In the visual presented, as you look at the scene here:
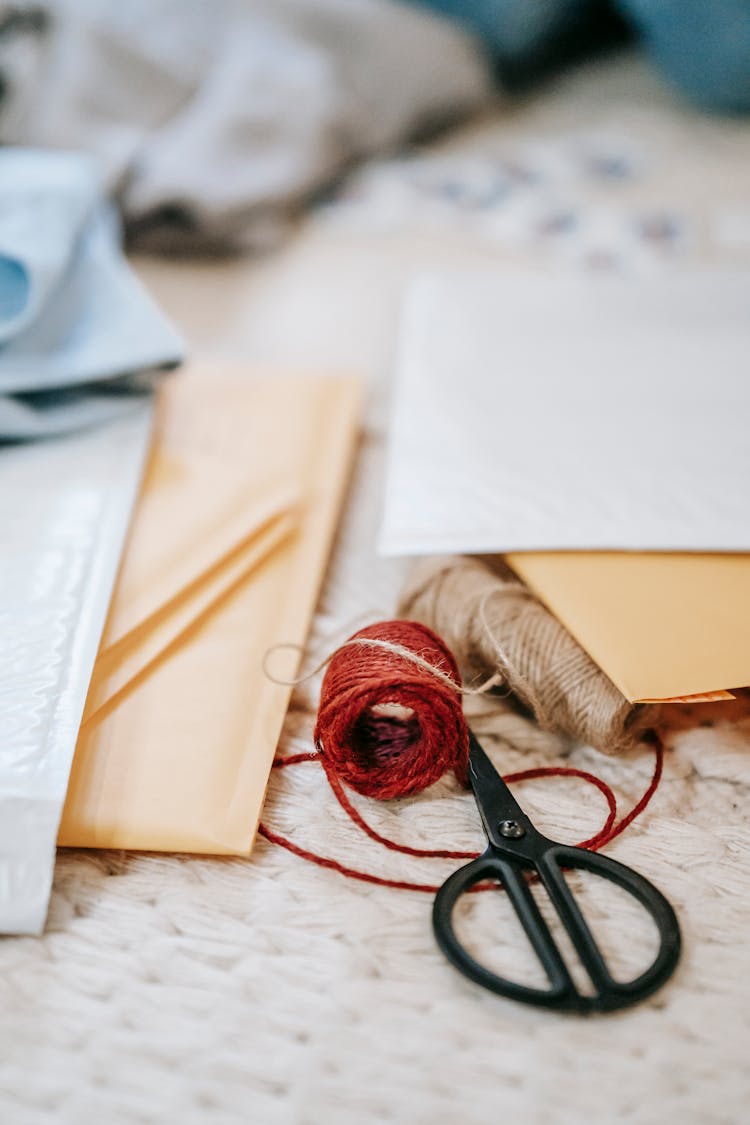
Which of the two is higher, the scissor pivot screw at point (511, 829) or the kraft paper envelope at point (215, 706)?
the scissor pivot screw at point (511, 829)

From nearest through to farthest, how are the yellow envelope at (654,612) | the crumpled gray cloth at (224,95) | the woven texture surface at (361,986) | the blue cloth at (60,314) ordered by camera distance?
the woven texture surface at (361,986), the yellow envelope at (654,612), the blue cloth at (60,314), the crumpled gray cloth at (224,95)

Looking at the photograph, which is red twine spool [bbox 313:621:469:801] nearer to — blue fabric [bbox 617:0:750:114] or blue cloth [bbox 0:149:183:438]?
blue cloth [bbox 0:149:183:438]

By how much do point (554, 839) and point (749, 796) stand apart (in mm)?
95

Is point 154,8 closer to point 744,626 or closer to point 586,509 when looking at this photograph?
point 586,509

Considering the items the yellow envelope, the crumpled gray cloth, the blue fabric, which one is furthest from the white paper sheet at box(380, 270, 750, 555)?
the blue fabric

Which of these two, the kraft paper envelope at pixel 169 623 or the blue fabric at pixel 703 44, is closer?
the kraft paper envelope at pixel 169 623

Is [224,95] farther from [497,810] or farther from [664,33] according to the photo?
[497,810]

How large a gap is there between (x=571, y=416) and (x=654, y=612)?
175mm

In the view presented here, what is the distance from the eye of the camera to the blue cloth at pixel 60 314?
624 mm

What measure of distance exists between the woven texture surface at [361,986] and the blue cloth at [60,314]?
0.29m

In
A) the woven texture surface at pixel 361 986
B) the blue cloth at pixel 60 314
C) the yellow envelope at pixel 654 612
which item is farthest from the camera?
the blue cloth at pixel 60 314

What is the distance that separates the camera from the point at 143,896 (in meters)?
0.40

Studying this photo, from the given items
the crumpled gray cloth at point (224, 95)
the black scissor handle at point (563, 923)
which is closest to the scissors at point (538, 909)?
the black scissor handle at point (563, 923)

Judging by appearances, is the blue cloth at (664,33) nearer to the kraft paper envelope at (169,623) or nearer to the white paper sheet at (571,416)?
the white paper sheet at (571,416)
